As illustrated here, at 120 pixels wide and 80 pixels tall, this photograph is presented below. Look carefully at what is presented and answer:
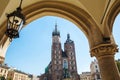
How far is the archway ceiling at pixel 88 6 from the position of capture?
458 cm

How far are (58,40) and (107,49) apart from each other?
56437mm

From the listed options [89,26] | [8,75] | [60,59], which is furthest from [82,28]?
[60,59]

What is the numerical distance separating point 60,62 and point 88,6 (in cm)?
5013

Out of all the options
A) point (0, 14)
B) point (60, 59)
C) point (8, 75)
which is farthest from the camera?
point (60, 59)

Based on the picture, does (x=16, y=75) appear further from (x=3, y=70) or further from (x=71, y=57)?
(x=71, y=57)

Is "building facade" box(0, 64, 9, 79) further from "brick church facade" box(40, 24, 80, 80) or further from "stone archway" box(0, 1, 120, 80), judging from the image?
"stone archway" box(0, 1, 120, 80)

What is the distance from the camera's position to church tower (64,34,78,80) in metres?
53.0

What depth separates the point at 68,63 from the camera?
183 ft

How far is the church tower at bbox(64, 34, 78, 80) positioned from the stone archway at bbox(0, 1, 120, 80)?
1893 inches

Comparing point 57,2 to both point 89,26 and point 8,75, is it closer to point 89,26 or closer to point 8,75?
point 89,26

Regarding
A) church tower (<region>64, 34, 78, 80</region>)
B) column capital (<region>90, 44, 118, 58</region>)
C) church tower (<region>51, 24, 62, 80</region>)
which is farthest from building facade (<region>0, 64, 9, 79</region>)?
column capital (<region>90, 44, 118, 58</region>)

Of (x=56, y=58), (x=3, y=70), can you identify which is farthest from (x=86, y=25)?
(x=56, y=58)

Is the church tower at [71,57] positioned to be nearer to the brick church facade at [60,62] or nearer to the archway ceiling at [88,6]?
the brick church facade at [60,62]

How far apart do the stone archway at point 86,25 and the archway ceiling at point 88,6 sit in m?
0.12
